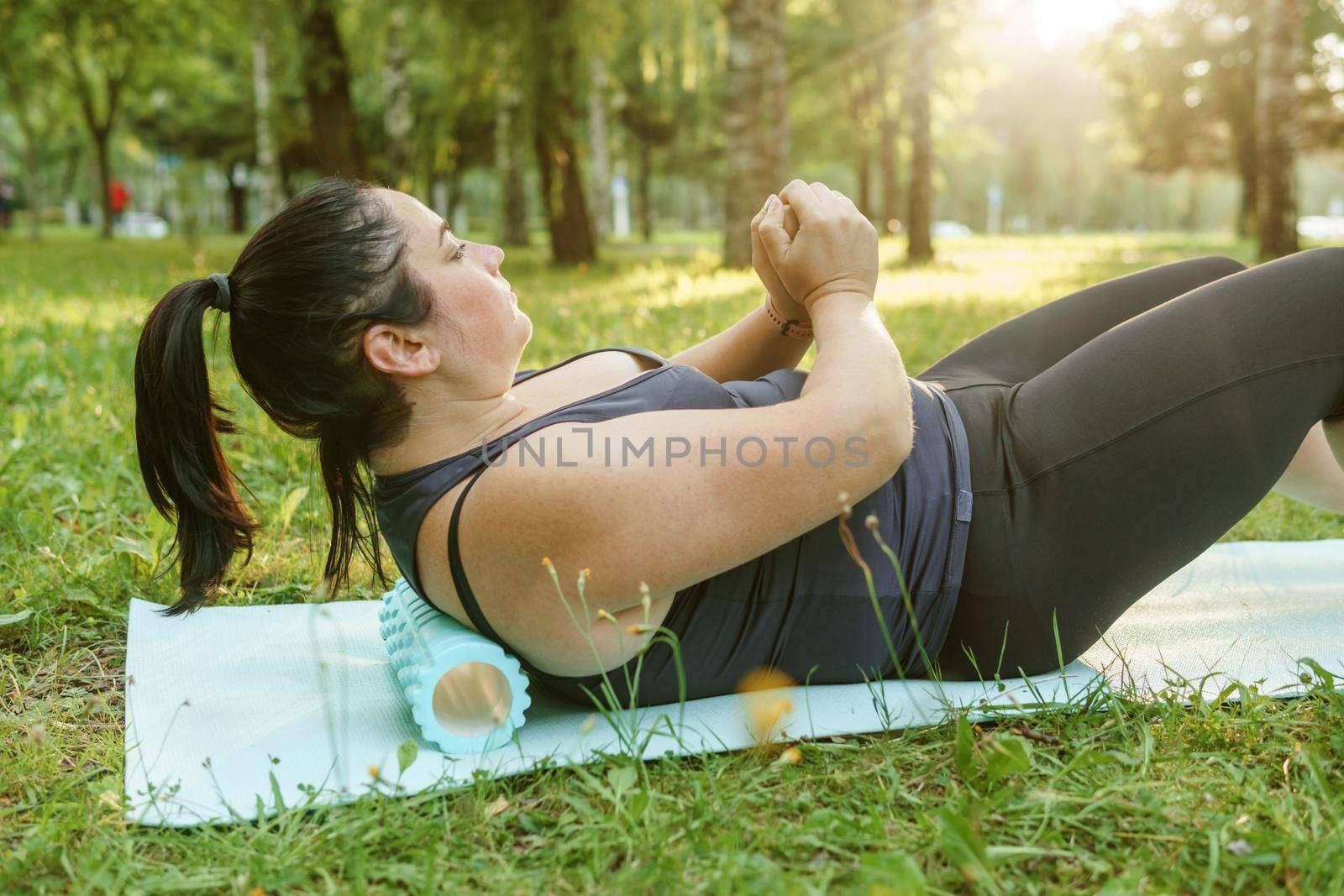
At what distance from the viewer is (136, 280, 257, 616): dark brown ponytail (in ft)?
6.14

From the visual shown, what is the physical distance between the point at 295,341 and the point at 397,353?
0.18 metres

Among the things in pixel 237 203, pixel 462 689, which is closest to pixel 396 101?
pixel 462 689

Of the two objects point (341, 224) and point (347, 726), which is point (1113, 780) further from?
point (341, 224)

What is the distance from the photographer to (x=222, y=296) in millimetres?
1877

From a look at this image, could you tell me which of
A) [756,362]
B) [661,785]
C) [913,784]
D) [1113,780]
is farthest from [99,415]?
[1113,780]

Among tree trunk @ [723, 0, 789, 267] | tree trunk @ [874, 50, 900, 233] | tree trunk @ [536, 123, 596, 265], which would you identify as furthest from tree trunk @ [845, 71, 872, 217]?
tree trunk @ [723, 0, 789, 267]

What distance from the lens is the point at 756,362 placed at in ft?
7.98

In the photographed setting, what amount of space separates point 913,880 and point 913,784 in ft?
1.34

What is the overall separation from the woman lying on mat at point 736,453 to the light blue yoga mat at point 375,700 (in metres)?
0.10

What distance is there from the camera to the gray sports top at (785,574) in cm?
191

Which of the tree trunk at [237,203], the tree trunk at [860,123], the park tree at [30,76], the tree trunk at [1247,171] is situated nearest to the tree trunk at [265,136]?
the park tree at [30,76]

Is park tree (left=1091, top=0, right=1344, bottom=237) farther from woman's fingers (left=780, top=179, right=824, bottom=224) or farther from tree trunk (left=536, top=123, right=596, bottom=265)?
woman's fingers (left=780, top=179, right=824, bottom=224)

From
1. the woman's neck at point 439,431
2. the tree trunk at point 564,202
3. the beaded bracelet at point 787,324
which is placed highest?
the tree trunk at point 564,202

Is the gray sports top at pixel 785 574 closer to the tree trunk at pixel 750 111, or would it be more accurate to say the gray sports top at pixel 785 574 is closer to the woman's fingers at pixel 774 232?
the woman's fingers at pixel 774 232
